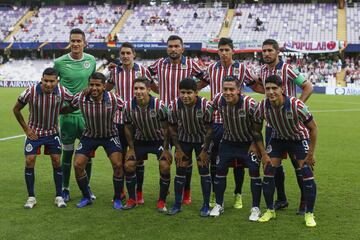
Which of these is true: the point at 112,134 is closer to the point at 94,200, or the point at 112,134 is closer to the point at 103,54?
the point at 94,200

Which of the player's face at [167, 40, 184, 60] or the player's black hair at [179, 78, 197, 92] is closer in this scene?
the player's black hair at [179, 78, 197, 92]

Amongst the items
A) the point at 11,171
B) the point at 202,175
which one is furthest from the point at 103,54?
the point at 202,175

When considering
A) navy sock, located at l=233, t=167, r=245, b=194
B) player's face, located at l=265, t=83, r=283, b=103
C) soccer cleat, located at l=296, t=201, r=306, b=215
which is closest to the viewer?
player's face, located at l=265, t=83, r=283, b=103

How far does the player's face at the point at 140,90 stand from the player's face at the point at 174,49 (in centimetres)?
80

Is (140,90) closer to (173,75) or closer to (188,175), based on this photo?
(173,75)

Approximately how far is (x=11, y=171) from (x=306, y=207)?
5372 mm

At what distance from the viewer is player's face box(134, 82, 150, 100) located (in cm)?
624

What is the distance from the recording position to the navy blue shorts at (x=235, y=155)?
6.06m

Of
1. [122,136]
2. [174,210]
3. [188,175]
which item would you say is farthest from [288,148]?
[122,136]

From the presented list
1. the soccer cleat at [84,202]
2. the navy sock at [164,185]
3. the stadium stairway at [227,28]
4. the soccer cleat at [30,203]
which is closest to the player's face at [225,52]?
the navy sock at [164,185]

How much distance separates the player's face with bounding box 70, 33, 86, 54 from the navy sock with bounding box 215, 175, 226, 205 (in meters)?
2.66

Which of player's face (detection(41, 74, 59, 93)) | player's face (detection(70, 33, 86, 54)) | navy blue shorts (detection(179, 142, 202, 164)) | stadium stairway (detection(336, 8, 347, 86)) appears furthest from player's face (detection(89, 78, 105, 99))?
stadium stairway (detection(336, 8, 347, 86))

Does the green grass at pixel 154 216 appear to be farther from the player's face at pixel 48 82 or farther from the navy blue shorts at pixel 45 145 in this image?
the player's face at pixel 48 82

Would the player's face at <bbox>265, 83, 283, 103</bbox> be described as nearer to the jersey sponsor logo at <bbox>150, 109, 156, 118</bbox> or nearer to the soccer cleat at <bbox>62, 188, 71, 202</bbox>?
the jersey sponsor logo at <bbox>150, 109, 156, 118</bbox>
